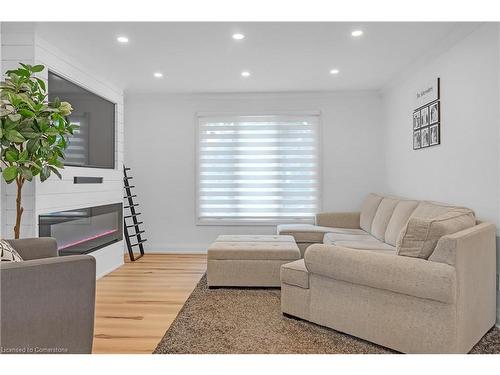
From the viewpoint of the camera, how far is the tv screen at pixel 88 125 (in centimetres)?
385

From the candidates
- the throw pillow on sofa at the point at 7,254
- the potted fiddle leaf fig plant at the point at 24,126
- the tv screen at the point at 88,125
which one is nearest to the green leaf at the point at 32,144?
the potted fiddle leaf fig plant at the point at 24,126

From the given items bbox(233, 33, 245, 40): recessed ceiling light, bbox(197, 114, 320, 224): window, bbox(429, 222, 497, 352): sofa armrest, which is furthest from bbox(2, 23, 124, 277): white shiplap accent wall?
bbox(429, 222, 497, 352): sofa armrest

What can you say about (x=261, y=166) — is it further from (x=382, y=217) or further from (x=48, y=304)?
(x=48, y=304)

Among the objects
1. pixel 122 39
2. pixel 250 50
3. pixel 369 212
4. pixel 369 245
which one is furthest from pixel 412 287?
pixel 122 39

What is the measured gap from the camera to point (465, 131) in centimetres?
332

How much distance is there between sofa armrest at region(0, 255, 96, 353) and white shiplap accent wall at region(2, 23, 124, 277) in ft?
5.38

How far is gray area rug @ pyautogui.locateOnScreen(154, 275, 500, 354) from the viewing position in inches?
96.6

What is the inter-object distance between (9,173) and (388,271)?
8.75ft

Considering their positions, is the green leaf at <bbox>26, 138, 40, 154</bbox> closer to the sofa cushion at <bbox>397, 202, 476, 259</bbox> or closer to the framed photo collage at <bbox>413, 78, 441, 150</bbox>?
the sofa cushion at <bbox>397, 202, 476, 259</bbox>

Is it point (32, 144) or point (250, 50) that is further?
point (250, 50)

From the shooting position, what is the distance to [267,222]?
5824 millimetres

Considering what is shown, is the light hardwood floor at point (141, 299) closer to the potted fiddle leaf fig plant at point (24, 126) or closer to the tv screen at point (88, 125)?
the potted fiddle leaf fig plant at point (24, 126)
